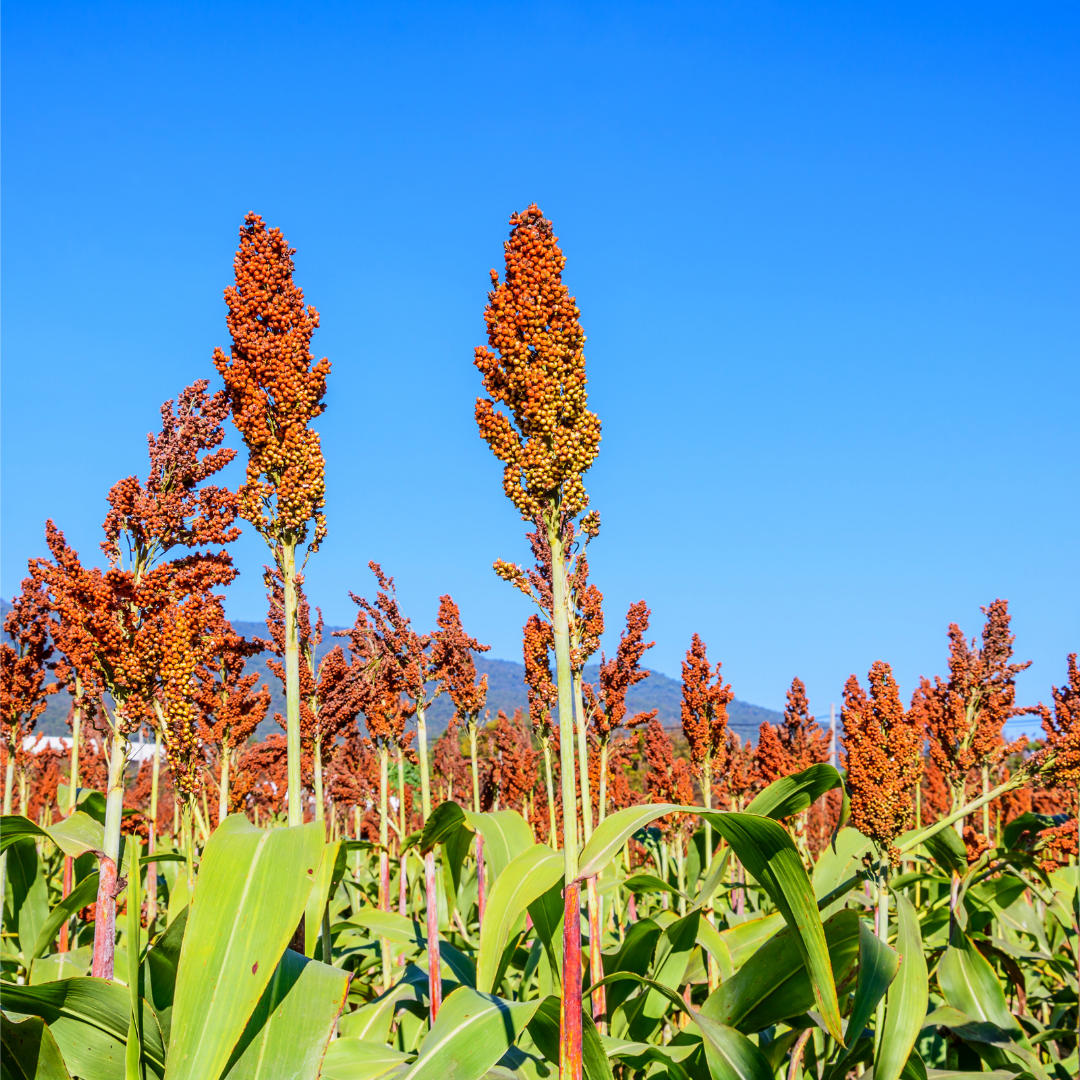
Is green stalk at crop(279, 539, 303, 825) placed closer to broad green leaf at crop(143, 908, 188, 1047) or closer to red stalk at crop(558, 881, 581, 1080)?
broad green leaf at crop(143, 908, 188, 1047)

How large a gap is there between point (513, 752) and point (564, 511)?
10.4 metres

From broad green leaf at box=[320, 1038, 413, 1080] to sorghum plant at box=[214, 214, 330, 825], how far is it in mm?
1320

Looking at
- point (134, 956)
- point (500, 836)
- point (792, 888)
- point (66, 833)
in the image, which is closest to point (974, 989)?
point (500, 836)

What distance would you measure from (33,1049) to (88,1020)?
213mm

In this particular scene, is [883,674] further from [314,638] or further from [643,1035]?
[314,638]

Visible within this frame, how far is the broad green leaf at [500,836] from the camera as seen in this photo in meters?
3.48

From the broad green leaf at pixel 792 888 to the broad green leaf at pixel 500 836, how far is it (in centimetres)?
122

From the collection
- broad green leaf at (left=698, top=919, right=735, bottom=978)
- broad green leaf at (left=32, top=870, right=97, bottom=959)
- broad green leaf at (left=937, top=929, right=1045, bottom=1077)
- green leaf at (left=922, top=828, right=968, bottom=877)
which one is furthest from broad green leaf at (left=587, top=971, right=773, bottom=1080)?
broad green leaf at (left=32, top=870, right=97, bottom=959)

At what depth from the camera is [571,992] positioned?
249 cm

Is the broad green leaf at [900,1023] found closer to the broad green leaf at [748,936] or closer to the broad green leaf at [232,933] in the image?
the broad green leaf at [748,936]

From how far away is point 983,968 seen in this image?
4.10m

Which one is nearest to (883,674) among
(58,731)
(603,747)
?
(603,747)

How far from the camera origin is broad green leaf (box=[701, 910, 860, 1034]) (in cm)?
323

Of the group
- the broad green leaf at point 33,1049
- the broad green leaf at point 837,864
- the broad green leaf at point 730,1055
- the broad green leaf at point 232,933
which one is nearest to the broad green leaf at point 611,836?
the broad green leaf at point 730,1055
